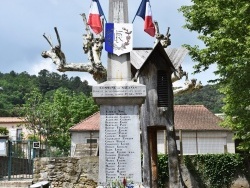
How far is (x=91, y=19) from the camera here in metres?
11.7

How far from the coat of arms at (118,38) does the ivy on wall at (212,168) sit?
435 inches

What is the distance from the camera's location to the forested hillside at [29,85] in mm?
100669

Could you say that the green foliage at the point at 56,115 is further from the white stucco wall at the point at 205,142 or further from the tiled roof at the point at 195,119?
the tiled roof at the point at 195,119

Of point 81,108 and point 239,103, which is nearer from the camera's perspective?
point 239,103

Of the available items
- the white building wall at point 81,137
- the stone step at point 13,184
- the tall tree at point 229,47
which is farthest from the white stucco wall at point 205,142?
the stone step at point 13,184

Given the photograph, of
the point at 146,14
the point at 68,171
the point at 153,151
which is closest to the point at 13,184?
the point at 68,171

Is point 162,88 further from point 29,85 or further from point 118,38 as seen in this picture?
point 29,85

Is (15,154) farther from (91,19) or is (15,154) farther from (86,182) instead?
(91,19)

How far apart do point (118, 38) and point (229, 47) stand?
17.6 ft

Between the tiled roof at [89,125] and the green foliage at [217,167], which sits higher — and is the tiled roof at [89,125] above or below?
above

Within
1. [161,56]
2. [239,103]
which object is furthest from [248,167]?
[161,56]

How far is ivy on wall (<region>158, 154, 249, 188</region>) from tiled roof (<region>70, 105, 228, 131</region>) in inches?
391

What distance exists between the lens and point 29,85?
109062mm

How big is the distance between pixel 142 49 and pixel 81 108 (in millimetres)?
28423
